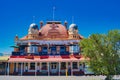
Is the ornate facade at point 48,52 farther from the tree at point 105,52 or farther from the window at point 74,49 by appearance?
the tree at point 105,52

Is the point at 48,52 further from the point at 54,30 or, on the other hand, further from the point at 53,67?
the point at 54,30

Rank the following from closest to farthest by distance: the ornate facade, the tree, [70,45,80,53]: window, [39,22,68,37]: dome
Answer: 1. the tree
2. the ornate facade
3. [70,45,80,53]: window
4. [39,22,68,37]: dome

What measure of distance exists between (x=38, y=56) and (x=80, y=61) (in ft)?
29.6

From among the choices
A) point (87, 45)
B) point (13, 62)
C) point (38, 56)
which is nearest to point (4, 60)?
point (13, 62)

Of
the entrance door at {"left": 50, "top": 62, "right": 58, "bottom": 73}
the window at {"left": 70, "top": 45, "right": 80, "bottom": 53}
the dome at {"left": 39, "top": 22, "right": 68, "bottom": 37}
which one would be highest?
the dome at {"left": 39, "top": 22, "right": 68, "bottom": 37}

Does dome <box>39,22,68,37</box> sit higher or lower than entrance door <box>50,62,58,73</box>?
higher

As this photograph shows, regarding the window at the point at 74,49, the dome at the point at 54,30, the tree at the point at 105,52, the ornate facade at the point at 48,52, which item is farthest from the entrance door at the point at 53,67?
the tree at the point at 105,52

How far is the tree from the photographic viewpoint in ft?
127

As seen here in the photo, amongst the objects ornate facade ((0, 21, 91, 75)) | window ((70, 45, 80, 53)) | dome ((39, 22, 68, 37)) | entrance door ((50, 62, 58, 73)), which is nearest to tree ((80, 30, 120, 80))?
ornate facade ((0, 21, 91, 75))

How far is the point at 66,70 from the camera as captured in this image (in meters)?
61.5

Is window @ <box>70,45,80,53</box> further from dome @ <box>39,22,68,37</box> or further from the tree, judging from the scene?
the tree

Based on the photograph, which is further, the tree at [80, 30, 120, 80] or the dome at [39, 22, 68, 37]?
the dome at [39, 22, 68, 37]

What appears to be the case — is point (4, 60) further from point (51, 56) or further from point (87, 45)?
point (87, 45)

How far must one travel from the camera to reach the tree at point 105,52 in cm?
3872
